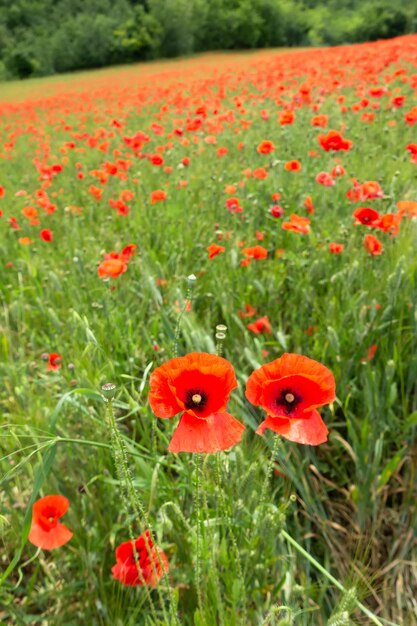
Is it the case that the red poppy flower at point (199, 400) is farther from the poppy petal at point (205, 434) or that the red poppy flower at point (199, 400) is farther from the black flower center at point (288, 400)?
the black flower center at point (288, 400)

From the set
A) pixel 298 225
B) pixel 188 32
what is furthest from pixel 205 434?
pixel 188 32

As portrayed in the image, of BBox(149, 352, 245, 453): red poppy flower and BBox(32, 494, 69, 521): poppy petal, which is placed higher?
BBox(149, 352, 245, 453): red poppy flower

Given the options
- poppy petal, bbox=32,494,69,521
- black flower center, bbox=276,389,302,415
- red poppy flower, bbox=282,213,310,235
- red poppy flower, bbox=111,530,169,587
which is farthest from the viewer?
red poppy flower, bbox=282,213,310,235

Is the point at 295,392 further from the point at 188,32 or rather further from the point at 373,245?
the point at 188,32

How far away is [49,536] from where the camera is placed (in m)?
1.14

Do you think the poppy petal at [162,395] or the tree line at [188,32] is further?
the tree line at [188,32]

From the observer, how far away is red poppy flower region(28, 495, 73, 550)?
1.13 metres

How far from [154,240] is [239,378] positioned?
138 cm

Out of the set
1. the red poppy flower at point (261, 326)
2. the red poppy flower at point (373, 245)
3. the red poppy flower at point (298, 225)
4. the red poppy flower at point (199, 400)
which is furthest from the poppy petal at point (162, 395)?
the red poppy flower at point (298, 225)

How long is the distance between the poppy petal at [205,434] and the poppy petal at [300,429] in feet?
0.17

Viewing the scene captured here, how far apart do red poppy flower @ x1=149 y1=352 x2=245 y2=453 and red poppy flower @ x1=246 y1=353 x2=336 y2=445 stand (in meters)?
0.05

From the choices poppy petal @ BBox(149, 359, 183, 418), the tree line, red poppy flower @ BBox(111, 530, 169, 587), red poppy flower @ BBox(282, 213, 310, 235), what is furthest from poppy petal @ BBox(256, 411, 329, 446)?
the tree line

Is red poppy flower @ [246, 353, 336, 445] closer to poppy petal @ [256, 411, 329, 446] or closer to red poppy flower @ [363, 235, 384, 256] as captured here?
poppy petal @ [256, 411, 329, 446]

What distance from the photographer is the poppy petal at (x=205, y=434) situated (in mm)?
702
